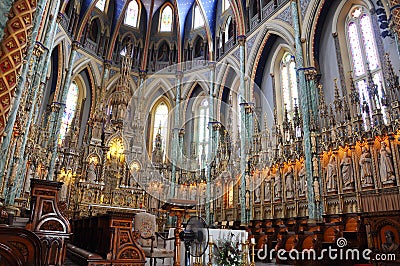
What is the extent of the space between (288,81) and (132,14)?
53.4ft

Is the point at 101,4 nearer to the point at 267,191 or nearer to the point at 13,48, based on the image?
the point at 267,191

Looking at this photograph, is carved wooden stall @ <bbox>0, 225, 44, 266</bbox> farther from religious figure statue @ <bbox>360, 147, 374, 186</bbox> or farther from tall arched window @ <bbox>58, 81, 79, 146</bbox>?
tall arched window @ <bbox>58, 81, 79, 146</bbox>

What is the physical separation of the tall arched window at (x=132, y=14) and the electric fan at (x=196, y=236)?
23582mm

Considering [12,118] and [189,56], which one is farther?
[189,56]

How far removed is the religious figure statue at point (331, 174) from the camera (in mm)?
11617

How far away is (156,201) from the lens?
2008cm

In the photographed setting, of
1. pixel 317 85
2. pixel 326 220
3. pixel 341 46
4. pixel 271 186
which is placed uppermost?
pixel 341 46

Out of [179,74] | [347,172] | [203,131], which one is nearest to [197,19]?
[179,74]

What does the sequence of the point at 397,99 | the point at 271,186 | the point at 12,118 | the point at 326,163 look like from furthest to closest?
the point at 271,186, the point at 326,163, the point at 397,99, the point at 12,118

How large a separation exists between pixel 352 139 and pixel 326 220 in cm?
342

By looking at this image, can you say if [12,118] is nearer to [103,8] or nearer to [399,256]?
[399,256]

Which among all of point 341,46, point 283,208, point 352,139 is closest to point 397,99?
point 352,139

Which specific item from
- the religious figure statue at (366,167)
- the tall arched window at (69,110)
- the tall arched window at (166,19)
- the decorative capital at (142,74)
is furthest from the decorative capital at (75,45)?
the religious figure statue at (366,167)

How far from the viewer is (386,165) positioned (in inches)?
392
